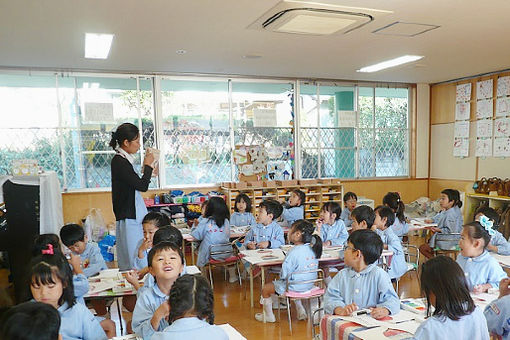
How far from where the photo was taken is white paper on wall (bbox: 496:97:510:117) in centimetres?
668

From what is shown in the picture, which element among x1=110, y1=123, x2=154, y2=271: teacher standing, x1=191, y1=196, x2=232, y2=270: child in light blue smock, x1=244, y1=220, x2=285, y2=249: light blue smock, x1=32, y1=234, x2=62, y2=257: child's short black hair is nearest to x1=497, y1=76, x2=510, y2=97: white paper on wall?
x1=244, y1=220, x2=285, y2=249: light blue smock

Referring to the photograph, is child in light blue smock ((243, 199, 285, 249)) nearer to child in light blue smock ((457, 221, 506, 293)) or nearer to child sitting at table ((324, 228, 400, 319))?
child sitting at table ((324, 228, 400, 319))

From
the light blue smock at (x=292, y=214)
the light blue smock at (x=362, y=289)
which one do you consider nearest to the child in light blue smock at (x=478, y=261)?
A: the light blue smock at (x=362, y=289)

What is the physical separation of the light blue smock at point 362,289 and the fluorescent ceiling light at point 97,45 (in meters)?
3.51

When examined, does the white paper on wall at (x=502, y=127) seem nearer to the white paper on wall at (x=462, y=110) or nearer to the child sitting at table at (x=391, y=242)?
the white paper on wall at (x=462, y=110)

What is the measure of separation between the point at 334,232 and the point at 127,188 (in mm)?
2583

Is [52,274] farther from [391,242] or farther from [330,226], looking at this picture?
[330,226]

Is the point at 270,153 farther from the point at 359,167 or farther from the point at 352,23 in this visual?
the point at 352,23

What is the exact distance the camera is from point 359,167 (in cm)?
792

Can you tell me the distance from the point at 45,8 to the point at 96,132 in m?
3.13

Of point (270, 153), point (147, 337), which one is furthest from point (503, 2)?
point (270, 153)

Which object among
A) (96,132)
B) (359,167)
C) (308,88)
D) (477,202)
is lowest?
(477,202)

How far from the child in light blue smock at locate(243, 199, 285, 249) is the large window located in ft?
8.60

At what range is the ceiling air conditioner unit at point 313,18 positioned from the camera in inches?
134
